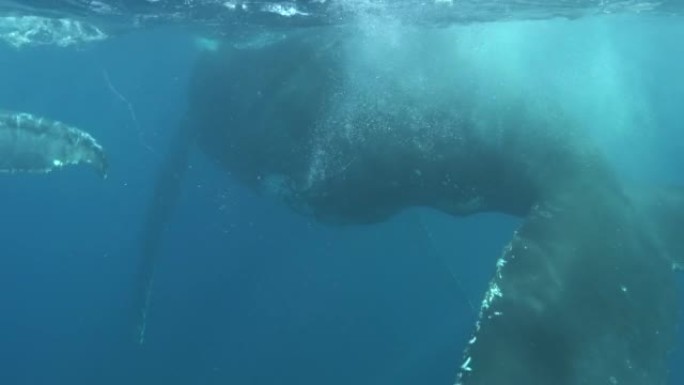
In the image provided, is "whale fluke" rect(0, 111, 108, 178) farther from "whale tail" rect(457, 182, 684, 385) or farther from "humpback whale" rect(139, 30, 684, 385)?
"whale tail" rect(457, 182, 684, 385)

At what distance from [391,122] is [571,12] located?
1867 cm

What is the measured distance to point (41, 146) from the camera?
1195cm

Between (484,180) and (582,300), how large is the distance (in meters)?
4.01

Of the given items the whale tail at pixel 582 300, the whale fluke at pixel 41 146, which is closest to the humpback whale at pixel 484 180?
the whale tail at pixel 582 300

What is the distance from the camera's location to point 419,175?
12.2m

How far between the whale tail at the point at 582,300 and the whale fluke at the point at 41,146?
27.5 ft

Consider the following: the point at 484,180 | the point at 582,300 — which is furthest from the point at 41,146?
the point at 582,300

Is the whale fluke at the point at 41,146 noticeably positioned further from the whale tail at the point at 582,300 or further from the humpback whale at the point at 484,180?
the whale tail at the point at 582,300

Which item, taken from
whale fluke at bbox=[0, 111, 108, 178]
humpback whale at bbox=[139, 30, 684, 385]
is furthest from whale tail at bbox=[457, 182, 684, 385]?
whale fluke at bbox=[0, 111, 108, 178]

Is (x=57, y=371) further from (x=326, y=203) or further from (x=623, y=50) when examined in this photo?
(x=623, y=50)

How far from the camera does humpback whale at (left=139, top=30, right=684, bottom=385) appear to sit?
7316 millimetres

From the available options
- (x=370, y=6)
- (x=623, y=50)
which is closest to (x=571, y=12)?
(x=370, y=6)

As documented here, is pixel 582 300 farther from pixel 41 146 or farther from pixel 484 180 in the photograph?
pixel 41 146

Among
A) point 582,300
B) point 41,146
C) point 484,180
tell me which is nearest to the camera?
point 582,300
